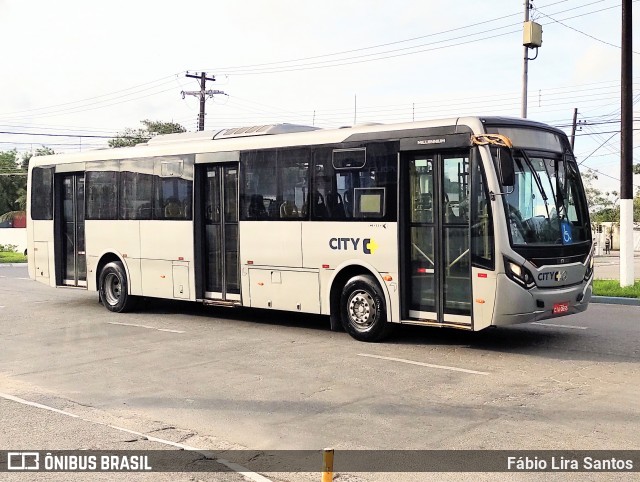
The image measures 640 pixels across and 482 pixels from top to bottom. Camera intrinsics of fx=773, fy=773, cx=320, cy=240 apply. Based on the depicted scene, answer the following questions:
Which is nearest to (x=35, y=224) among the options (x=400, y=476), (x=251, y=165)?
(x=251, y=165)

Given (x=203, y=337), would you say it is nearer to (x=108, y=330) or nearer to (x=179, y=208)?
(x=108, y=330)

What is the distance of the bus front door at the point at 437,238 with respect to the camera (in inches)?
422

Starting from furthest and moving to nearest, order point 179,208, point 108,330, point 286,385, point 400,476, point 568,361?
1. point 179,208
2. point 108,330
3. point 568,361
4. point 286,385
5. point 400,476

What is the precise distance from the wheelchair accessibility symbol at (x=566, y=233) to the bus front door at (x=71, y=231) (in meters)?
10.6

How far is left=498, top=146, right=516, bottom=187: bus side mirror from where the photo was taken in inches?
399

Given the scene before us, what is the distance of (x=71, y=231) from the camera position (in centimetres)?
1738

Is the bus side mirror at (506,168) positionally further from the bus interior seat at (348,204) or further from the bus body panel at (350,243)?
the bus interior seat at (348,204)

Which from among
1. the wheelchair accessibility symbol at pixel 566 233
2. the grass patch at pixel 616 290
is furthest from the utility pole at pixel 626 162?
the wheelchair accessibility symbol at pixel 566 233

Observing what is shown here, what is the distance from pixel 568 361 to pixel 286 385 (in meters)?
3.81

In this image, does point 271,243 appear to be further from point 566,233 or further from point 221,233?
point 566,233

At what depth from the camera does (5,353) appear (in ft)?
37.8

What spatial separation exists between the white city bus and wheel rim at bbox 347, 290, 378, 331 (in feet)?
0.07

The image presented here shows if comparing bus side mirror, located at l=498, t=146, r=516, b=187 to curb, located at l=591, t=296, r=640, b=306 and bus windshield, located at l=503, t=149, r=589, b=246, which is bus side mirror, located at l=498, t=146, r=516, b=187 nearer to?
bus windshield, located at l=503, t=149, r=589, b=246

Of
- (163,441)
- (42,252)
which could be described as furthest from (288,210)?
(42,252)
